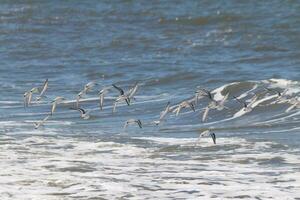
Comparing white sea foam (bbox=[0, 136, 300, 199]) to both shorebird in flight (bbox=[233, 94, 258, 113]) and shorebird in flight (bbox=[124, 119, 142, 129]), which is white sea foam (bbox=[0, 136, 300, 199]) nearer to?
shorebird in flight (bbox=[124, 119, 142, 129])

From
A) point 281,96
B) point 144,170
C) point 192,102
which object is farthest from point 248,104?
point 144,170

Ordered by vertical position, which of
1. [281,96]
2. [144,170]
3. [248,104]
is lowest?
[144,170]

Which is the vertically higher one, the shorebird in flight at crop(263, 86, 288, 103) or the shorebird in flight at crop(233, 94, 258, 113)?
the shorebird in flight at crop(263, 86, 288, 103)

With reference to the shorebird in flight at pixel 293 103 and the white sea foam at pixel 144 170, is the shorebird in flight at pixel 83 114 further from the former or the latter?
the shorebird in flight at pixel 293 103

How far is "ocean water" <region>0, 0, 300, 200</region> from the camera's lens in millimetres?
7973

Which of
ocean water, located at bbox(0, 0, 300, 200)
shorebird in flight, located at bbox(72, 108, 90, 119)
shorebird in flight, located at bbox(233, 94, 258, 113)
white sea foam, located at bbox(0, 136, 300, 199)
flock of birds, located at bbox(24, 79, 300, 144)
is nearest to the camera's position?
white sea foam, located at bbox(0, 136, 300, 199)

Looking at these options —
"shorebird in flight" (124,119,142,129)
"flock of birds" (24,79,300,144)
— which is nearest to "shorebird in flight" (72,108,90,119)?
"flock of birds" (24,79,300,144)

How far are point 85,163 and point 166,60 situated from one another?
10285 millimetres

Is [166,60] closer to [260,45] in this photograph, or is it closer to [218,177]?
[260,45]

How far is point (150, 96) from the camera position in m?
14.6

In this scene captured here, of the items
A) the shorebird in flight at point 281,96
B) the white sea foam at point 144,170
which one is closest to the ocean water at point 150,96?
the white sea foam at point 144,170

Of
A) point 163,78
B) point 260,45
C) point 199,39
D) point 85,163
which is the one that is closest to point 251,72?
point 163,78

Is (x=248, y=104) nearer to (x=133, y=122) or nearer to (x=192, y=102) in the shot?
(x=192, y=102)

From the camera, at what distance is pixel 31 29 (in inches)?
984
